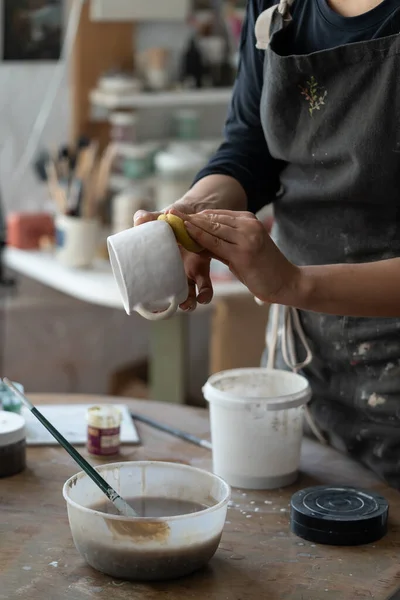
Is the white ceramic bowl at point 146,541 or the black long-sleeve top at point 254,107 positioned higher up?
the black long-sleeve top at point 254,107

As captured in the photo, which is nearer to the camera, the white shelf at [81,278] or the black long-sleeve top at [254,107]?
the black long-sleeve top at [254,107]

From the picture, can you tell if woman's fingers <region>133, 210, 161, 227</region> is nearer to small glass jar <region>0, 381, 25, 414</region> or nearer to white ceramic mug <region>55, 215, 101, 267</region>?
small glass jar <region>0, 381, 25, 414</region>

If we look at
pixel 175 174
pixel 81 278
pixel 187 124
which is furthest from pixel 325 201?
pixel 187 124

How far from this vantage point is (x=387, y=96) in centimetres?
143

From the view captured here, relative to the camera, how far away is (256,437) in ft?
4.95

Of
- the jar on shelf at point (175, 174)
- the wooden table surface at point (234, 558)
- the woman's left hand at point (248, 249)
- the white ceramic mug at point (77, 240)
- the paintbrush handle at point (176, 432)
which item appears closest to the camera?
the wooden table surface at point (234, 558)

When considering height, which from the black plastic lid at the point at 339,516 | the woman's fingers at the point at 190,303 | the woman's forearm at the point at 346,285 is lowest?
the black plastic lid at the point at 339,516

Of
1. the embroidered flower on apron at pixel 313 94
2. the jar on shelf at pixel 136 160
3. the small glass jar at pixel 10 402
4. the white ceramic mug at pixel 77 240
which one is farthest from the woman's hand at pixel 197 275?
the jar on shelf at pixel 136 160

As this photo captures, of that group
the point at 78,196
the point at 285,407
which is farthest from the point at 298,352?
the point at 78,196

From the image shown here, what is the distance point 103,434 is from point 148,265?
1.37ft

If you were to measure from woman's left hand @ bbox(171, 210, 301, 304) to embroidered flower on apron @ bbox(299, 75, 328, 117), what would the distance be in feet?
0.99

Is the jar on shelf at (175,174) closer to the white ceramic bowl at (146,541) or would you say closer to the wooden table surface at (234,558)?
the wooden table surface at (234,558)

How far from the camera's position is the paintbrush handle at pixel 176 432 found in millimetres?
1661

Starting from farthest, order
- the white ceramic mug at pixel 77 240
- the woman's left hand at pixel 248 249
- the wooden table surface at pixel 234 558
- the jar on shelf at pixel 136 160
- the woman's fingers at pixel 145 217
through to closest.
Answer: the jar on shelf at pixel 136 160
the white ceramic mug at pixel 77 240
the woman's fingers at pixel 145 217
the woman's left hand at pixel 248 249
the wooden table surface at pixel 234 558
